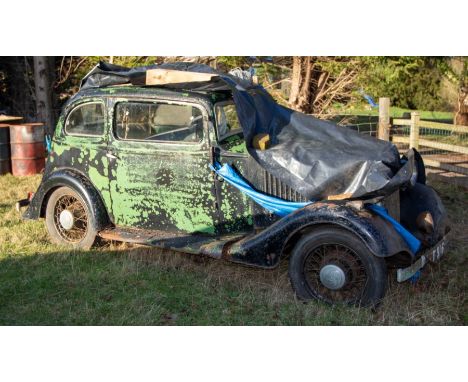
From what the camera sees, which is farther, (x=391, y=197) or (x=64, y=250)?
(x=64, y=250)

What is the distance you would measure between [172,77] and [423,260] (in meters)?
3.14

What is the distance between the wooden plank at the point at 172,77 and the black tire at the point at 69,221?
1.56 meters

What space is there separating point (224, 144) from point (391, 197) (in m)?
1.71

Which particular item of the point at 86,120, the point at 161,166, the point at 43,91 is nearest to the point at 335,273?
the point at 161,166

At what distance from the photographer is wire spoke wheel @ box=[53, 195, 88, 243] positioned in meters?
6.55

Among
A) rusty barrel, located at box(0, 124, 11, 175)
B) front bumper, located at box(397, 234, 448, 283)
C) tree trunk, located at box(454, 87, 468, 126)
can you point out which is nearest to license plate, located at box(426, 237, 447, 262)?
front bumper, located at box(397, 234, 448, 283)

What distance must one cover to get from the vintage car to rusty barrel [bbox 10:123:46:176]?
4555mm

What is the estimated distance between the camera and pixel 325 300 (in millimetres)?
5016

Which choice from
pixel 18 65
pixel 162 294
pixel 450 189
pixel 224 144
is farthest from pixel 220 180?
pixel 18 65

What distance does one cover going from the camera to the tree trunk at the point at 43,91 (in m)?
13.2

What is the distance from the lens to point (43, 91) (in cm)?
1343

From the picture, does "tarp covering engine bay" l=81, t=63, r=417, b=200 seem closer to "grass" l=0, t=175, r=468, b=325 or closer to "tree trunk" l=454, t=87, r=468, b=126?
"grass" l=0, t=175, r=468, b=325

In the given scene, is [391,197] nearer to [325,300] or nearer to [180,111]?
[325,300]

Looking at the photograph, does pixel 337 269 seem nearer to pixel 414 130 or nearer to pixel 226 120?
pixel 226 120
